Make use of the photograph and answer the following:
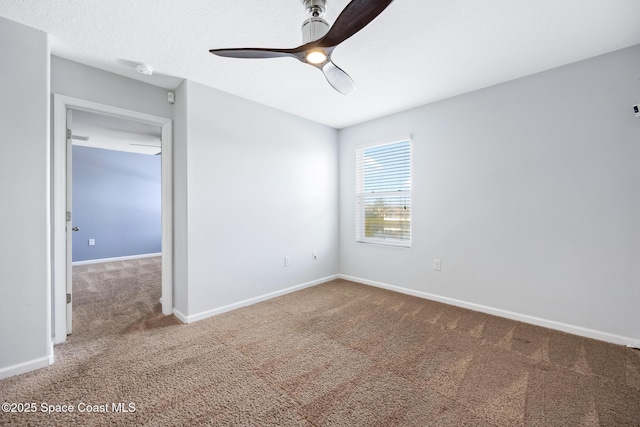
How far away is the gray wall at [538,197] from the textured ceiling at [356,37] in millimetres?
304

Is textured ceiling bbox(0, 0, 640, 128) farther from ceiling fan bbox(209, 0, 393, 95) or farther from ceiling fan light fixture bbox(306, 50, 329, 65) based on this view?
ceiling fan light fixture bbox(306, 50, 329, 65)

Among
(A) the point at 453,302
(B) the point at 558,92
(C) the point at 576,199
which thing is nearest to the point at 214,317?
(A) the point at 453,302

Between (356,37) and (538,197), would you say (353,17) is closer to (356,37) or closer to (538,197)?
(356,37)

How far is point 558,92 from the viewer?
2.48 m

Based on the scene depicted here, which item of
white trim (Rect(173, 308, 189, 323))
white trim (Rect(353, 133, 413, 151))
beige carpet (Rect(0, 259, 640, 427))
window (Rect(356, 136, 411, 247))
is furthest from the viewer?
window (Rect(356, 136, 411, 247))

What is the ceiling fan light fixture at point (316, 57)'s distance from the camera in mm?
1590

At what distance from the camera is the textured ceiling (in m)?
1.73

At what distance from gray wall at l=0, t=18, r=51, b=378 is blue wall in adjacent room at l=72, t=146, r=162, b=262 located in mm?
4612

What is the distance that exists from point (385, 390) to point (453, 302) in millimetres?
1862

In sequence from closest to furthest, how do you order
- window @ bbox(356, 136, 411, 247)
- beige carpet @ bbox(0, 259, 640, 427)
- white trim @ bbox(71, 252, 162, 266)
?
beige carpet @ bbox(0, 259, 640, 427), window @ bbox(356, 136, 411, 247), white trim @ bbox(71, 252, 162, 266)

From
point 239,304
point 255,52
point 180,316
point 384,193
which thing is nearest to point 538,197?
point 384,193

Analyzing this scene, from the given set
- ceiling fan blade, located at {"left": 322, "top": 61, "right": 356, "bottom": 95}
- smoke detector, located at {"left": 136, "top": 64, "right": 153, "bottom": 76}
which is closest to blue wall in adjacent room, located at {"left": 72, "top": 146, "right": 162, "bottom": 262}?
smoke detector, located at {"left": 136, "top": 64, "right": 153, "bottom": 76}

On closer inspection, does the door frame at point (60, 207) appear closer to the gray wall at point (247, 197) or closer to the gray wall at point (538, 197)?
the gray wall at point (247, 197)

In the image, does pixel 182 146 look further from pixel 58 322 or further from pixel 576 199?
pixel 576 199
